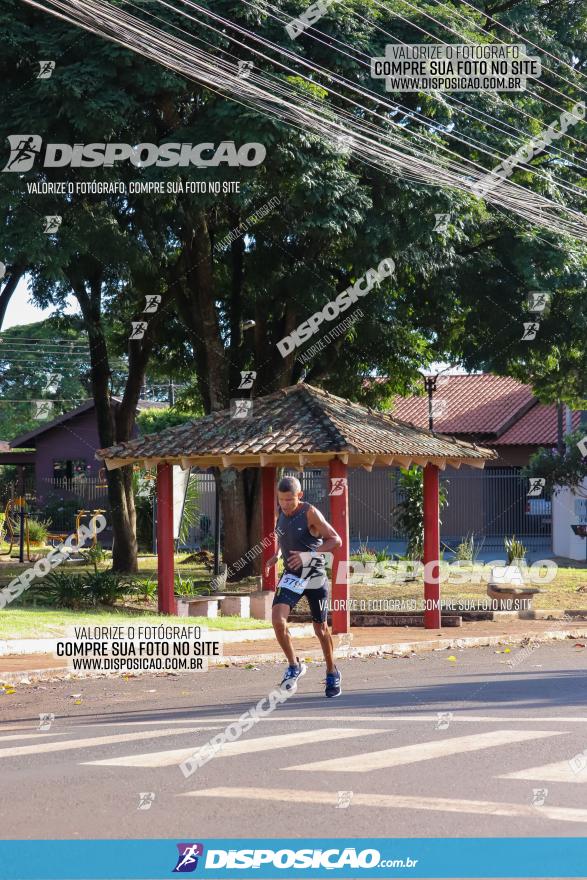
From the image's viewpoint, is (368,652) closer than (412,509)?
Yes

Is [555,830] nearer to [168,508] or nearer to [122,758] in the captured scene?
[122,758]

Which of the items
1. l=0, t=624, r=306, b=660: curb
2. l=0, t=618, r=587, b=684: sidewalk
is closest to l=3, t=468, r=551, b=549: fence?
l=0, t=618, r=587, b=684: sidewalk

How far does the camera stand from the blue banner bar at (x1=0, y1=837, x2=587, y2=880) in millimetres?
5957

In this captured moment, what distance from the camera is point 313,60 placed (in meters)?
22.6

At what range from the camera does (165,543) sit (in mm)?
21000

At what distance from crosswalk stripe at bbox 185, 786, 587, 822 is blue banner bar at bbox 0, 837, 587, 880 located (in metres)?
0.53

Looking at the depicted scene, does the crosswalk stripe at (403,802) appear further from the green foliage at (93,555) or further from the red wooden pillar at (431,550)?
the green foliage at (93,555)

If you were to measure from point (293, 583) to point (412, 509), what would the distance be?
749 inches

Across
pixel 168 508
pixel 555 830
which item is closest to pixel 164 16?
pixel 168 508

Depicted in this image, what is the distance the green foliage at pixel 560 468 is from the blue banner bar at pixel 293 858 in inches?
1027

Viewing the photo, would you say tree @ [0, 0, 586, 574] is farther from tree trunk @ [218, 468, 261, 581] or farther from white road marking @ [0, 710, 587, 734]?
white road marking @ [0, 710, 587, 734]

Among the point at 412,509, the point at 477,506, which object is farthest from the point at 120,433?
the point at 477,506

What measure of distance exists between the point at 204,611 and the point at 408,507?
10748mm

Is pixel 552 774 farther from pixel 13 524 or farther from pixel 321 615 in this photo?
pixel 13 524
